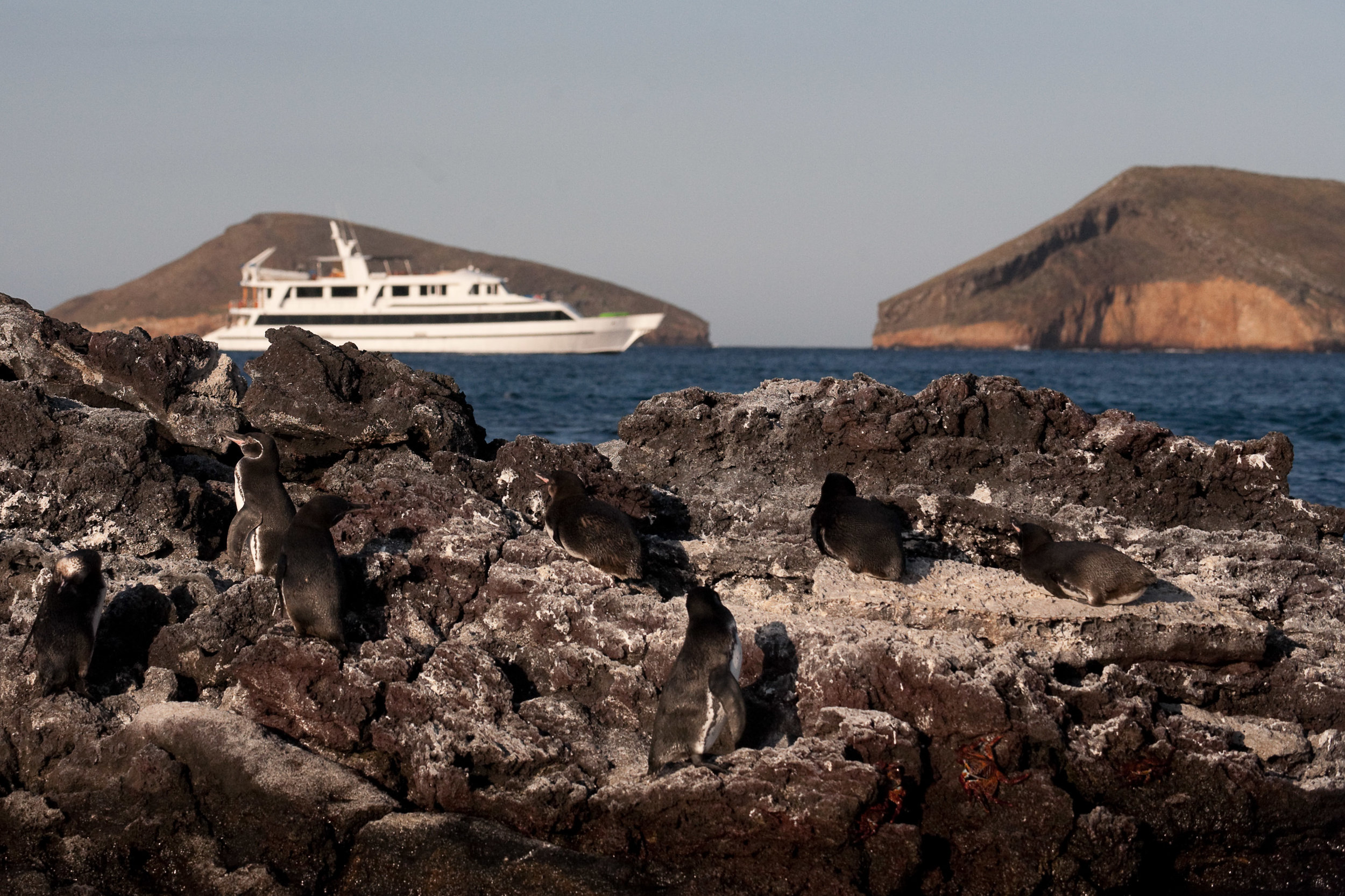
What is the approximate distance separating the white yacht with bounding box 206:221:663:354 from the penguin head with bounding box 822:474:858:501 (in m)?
61.9

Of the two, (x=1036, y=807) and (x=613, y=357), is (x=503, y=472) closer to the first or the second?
(x=1036, y=807)

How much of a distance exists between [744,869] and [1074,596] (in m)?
2.69

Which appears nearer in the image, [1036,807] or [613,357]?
[1036,807]

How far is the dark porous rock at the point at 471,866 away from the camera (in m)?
4.72

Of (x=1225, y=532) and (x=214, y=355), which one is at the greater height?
(x=214, y=355)

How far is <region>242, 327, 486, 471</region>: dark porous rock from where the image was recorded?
28.5ft

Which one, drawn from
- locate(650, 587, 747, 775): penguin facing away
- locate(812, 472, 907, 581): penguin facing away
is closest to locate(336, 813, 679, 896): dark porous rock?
locate(650, 587, 747, 775): penguin facing away

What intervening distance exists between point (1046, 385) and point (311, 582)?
32.8m

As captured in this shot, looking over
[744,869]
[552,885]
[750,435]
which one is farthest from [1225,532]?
[552,885]

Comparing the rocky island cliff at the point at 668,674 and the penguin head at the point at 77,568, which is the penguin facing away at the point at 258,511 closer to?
the rocky island cliff at the point at 668,674

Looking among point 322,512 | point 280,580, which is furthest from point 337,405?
point 280,580

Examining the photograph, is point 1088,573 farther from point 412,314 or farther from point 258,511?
point 412,314

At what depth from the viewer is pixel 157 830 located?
5020 mm

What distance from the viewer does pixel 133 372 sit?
9086 mm
